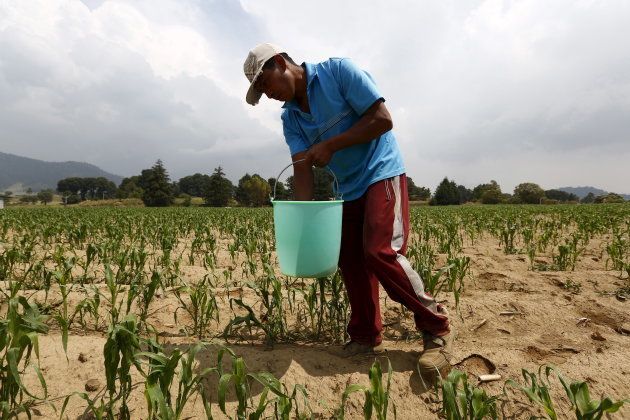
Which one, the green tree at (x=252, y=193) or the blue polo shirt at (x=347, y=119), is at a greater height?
the green tree at (x=252, y=193)

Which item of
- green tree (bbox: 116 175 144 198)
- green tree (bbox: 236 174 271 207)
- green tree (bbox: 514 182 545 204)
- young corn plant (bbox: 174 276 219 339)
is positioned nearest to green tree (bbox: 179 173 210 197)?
green tree (bbox: 116 175 144 198)

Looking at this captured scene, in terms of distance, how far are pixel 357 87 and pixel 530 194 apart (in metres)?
83.5

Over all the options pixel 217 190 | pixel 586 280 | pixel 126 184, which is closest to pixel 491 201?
pixel 217 190

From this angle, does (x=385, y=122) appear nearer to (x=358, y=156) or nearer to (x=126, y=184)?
(x=358, y=156)

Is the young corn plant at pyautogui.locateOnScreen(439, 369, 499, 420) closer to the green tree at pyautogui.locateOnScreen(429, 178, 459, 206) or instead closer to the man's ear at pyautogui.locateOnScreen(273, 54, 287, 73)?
the man's ear at pyautogui.locateOnScreen(273, 54, 287, 73)

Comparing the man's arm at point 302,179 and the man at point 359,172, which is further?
the man's arm at point 302,179

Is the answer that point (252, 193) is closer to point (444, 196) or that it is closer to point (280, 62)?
point (444, 196)

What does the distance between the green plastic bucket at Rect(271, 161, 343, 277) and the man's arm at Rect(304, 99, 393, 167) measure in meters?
0.30

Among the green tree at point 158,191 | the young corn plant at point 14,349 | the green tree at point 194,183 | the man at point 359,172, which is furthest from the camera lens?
the green tree at point 194,183

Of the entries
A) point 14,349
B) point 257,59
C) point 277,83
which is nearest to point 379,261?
point 277,83

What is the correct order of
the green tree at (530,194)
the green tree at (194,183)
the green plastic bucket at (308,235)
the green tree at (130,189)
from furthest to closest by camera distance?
the green tree at (194,183)
the green tree at (130,189)
the green tree at (530,194)
the green plastic bucket at (308,235)

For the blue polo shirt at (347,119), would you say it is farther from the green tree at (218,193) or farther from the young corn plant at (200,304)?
the green tree at (218,193)

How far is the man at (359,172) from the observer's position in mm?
2188

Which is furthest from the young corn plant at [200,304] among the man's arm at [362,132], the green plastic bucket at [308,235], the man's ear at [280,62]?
the man's ear at [280,62]
